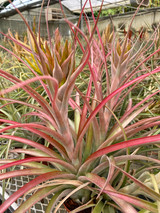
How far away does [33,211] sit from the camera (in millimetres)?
522

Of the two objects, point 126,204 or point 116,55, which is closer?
point 126,204

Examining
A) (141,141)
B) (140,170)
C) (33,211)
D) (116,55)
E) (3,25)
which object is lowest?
(33,211)

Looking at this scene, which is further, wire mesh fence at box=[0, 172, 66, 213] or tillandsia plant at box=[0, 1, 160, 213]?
wire mesh fence at box=[0, 172, 66, 213]

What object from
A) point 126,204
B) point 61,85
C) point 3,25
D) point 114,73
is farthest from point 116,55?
point 3,25

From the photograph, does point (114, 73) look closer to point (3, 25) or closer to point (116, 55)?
point (116, 55)

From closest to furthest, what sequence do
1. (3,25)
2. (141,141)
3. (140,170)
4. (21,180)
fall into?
(141,141) → (140,170) → (21,180) → (3,25)

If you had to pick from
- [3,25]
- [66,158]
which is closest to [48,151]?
[66,158]

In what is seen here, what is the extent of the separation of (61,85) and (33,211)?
371mm

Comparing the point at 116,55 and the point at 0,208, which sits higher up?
the point at 116,55

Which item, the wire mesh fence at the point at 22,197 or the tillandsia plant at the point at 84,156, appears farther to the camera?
the wire mesh fence at the point at 22,197

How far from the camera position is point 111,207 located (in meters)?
0.39

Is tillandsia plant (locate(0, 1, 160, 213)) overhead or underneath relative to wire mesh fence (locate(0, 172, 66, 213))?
overhead

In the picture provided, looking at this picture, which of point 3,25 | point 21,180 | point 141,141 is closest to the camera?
point 141,141

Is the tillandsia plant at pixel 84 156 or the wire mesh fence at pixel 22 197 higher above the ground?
the tillandsia plant at pixel 84 156
